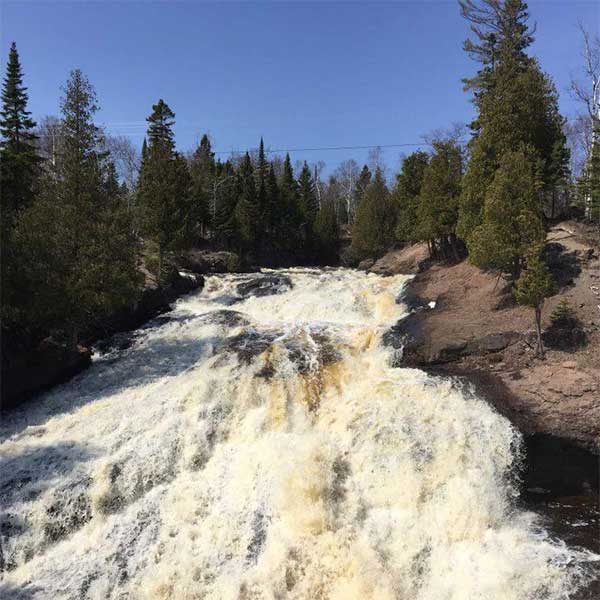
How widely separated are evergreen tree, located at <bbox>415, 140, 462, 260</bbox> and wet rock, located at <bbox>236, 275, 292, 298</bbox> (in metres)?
8.96

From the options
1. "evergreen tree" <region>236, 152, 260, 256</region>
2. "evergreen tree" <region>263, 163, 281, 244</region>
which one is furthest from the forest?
"evergreen tree" <region>263, 163, 281, 244</region>

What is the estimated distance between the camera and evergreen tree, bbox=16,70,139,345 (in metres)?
16.4

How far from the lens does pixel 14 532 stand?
9.77 metres

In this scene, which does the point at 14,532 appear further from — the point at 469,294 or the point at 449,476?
the point at 469,294

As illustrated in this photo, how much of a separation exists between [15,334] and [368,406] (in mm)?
12647

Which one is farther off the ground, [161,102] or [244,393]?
[161,102]

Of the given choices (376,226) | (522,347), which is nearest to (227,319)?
(522,347)

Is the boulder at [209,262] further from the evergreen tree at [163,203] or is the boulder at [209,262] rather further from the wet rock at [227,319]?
the wet rock at [227,319]

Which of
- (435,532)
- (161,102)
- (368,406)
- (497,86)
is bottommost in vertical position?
(435,532)

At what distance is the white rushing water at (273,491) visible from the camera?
27.9 feet

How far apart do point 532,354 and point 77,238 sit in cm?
1706

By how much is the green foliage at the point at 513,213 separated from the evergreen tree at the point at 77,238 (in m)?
13.9

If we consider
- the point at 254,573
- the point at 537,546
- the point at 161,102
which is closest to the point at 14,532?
the point at 254,573

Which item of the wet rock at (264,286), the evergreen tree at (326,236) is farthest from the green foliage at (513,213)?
the evergreen tree at (326,236)
